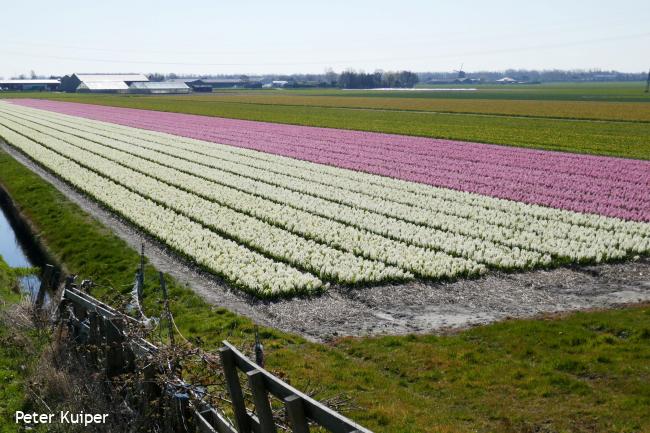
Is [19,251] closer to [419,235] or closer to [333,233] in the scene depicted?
[333,233]

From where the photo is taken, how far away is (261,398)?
6.75 meters

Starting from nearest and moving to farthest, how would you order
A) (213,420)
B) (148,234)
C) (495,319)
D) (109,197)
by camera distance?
(213,420), (495,319), (148,234), (109,197)

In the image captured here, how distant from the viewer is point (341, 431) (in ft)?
19.1

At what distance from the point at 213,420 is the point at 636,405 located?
5.62 meters

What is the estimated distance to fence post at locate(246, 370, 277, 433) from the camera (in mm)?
6750

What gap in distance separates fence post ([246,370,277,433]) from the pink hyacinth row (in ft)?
58.8

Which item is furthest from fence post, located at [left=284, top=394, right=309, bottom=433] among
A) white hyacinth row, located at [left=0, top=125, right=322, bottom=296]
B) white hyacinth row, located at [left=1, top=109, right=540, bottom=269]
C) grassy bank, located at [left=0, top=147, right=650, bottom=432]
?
white hyacinth row, located at [left=1, top=109, right=540, bottom=269]

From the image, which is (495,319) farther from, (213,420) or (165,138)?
(165,138)

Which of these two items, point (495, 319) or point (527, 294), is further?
point (527, 294)

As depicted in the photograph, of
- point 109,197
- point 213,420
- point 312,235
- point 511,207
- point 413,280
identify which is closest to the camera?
point 213,420

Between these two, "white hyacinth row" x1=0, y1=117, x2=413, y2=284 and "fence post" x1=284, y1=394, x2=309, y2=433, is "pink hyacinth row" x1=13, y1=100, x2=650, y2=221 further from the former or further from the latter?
"fence post" x1=284, y1=394, x2=309, y2=433

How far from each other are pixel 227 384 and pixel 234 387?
0.27 ft

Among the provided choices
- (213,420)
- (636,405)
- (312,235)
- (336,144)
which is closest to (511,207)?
(312,235)

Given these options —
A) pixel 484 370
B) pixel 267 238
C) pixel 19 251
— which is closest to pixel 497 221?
pixel 267 238
